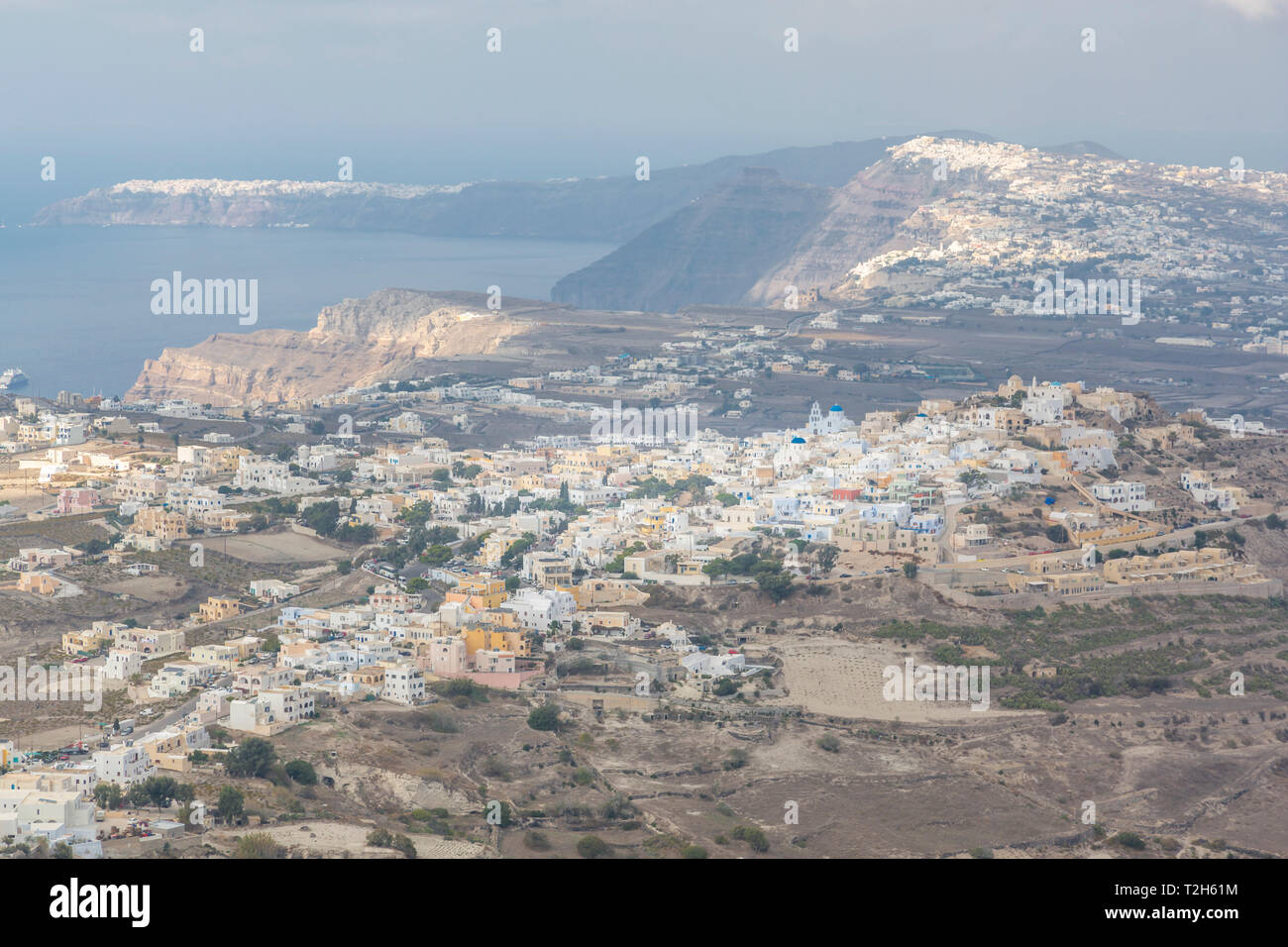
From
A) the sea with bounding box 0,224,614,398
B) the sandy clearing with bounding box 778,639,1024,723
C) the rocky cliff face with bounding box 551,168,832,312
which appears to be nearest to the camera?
the sandy clearing with bounding box 778,639,1024,723

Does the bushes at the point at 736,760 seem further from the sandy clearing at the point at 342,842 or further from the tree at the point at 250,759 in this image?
the tree at the point at 250,759

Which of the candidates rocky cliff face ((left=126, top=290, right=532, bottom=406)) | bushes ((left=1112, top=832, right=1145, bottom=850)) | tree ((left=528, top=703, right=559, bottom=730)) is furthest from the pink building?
rocky cliff face ((left=126, top=290, right=532, bottom=406))

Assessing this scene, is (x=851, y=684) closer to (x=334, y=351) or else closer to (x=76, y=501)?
(x=76, y=501)

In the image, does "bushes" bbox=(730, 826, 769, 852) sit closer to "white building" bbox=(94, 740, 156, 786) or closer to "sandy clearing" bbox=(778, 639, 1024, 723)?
"sandy clearing" bbox=(778, 639, 1024, 723)

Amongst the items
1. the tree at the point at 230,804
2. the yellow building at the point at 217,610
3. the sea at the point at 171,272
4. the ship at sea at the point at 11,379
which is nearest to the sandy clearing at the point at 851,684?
the tree at the point at 230,804

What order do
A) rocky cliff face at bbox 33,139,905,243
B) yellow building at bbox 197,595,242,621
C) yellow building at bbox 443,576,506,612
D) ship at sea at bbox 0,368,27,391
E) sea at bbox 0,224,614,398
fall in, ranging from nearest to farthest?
yellow building at bbox 443,576,506,612, yellow building at bbox 197,595,242,621, ship at sea at bbox 0,368,27,391, sea at bbox 0,224,614,398, rocky cliff face at bbox 33,139,905,243
